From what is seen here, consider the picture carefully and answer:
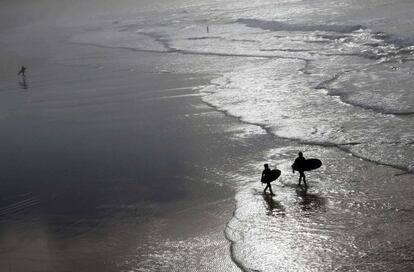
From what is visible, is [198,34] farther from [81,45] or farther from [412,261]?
[412,261]

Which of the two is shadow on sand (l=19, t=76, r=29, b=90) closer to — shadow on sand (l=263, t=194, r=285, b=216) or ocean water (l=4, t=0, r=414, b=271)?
ocean water (l=4, t=0, r=414, b=271)

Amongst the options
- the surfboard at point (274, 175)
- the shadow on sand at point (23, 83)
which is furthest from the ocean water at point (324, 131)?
the shadow on sand at point (23, 83)

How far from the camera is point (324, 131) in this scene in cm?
1537

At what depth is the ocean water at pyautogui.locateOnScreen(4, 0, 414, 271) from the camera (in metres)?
9.62

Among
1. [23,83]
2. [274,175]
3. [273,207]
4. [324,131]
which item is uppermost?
[274,175]

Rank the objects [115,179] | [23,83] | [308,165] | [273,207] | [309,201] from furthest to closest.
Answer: [23,83] → [115,179] → [308,165] → [309,201] → [273,207]

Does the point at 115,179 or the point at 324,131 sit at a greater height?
the point at 324,131

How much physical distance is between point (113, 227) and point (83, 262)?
4.40 ft

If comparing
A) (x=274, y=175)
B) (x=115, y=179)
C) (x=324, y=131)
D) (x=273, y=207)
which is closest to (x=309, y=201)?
(x=273, y=207)

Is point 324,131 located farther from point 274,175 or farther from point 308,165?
point 274,175

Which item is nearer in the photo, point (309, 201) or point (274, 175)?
point (309, 201)

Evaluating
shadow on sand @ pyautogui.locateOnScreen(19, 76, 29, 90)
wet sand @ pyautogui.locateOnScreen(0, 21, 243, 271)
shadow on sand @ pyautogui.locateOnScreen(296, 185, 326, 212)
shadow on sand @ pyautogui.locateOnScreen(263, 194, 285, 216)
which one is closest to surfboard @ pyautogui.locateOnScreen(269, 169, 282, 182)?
shadow on sand @ pyautogui.locateOnScreen(263, 194, 285, 216)

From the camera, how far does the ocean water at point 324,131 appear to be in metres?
9.62

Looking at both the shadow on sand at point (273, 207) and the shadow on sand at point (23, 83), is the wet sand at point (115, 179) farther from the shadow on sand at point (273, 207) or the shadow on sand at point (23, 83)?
the shadow on sand at point (23, 83)
